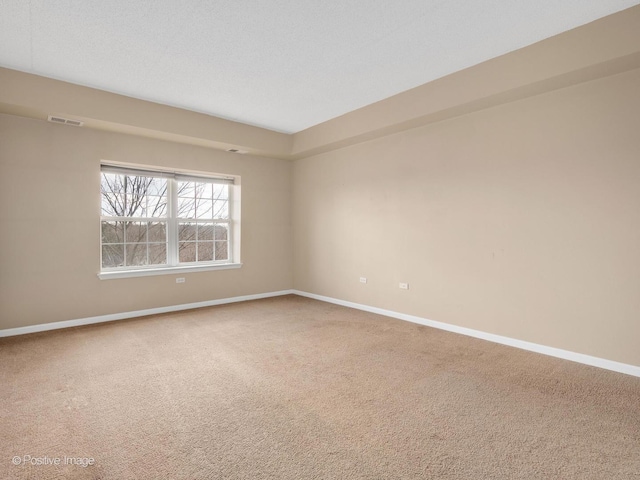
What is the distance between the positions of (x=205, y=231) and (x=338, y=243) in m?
2.24

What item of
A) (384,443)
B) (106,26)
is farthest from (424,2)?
(384,443)

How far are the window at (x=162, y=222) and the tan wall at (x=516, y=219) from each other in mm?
2284

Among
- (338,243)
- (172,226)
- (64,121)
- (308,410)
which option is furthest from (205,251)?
(308,410)

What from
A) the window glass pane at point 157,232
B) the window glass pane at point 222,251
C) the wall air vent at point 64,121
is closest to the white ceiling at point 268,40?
the wall air vent at point 64,121

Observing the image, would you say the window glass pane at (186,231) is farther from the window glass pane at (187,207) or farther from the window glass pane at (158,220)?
the window glass pane at (187,207)

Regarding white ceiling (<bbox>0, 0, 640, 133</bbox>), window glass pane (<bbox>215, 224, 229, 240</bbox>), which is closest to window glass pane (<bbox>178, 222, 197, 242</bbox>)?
window glass pane (<bbox>215, 224, 229, 240</bbox>)

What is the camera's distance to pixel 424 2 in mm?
2375

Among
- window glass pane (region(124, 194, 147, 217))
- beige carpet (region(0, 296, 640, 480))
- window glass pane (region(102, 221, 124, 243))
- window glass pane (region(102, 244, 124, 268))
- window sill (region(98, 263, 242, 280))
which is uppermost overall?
window glass pane (region(124, 194, 147, 217))

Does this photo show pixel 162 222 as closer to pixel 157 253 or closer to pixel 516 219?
→ pixel 157 253

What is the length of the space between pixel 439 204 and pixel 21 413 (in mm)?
4270

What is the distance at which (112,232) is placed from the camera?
4551 millimetres

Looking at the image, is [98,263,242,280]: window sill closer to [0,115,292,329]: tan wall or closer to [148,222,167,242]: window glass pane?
[0,115,292,329]: tan wall

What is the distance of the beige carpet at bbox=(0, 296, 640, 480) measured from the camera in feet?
5.52

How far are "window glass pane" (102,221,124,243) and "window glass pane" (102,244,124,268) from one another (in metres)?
0.08
